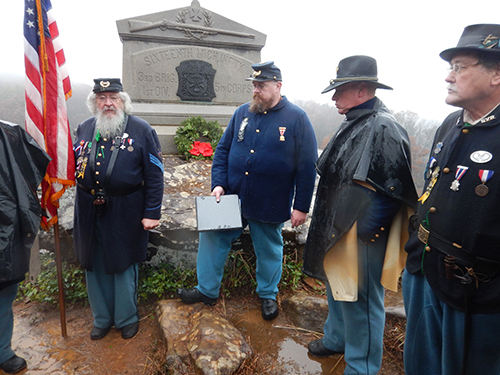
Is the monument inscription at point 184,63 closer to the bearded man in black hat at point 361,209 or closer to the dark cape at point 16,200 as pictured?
the dark cape at point 16,200

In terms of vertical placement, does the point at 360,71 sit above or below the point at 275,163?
above

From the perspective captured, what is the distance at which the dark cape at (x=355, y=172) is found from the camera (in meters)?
1.78

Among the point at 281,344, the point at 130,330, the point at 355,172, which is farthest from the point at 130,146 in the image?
the point at 281,344

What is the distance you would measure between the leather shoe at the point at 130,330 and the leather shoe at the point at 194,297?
0.47 m

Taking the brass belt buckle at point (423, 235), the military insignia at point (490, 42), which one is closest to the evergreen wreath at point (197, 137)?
the brass belt buckle at point (423, 235)

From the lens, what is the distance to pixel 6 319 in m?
2.30

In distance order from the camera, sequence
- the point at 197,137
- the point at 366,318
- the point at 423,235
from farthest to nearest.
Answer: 1. the point at 197,137
2. the point at 366,318
3. the point at 423,235

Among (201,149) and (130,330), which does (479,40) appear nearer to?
(130,330)

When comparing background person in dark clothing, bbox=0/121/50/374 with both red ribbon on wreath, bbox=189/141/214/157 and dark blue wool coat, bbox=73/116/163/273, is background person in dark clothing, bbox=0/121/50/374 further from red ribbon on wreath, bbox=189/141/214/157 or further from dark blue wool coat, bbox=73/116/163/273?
red ribbon on wreath, bbox=189/141/214/157

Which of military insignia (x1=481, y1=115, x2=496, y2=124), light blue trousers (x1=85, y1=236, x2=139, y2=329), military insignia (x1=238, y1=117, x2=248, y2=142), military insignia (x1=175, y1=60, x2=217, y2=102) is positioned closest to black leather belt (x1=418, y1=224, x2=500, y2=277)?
military insignia (x1=481, y1=115, x2=496, y2=124)

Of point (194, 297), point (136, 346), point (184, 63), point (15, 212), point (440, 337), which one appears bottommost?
point (136, 346)

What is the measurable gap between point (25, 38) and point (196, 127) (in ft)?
11.3

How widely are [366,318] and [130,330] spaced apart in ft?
6.63

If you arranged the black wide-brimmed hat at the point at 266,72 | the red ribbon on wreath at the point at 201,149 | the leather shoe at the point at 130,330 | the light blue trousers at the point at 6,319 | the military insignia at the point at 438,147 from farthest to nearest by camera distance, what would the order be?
the red ribbon on wreath at the point at 201,149, the leather shoe at the point at 130,330, the black wide-brimmed hat at the point at 266,72, the light blue trousers at the point at 6,319, the military insignia at the point at 438,147
